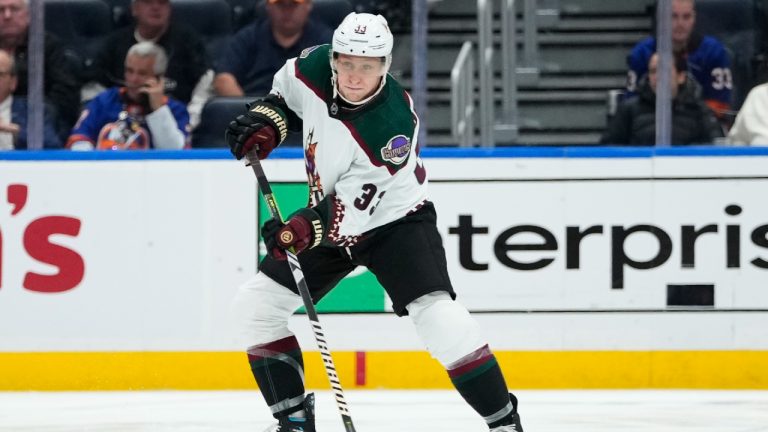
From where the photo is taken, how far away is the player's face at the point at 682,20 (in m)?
5.21

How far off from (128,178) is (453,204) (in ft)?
3.81

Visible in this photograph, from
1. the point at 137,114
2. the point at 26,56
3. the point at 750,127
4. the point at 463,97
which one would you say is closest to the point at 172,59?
the point at 137,114

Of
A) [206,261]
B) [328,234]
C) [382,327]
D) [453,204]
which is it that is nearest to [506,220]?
[453,204]

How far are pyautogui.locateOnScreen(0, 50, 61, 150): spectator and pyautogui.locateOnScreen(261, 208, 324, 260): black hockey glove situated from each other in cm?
206

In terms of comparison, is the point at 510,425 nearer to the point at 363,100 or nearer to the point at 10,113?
the point at 363,100

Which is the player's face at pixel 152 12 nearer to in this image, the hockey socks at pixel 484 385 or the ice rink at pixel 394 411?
the ice rink at pixel 394 411

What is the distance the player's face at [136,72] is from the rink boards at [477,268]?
27cm

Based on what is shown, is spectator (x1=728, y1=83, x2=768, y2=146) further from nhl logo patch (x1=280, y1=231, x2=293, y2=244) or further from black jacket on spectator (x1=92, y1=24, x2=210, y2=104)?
nhl logo patch (x1=280, y1=231, x2=293, y2=244)

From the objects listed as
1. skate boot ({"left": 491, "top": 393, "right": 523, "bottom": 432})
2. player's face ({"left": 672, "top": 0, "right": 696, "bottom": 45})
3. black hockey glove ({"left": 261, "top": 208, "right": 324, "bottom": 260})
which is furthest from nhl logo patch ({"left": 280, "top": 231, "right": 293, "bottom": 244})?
player's face ({"left": 672, "top": 0, "right": 696, "bottom": 45})

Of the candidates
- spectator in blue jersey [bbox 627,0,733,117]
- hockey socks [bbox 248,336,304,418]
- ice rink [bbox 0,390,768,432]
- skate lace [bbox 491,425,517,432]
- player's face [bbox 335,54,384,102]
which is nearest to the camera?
player's face [bbox 335,54,384,102]

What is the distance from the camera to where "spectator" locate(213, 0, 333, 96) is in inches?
207

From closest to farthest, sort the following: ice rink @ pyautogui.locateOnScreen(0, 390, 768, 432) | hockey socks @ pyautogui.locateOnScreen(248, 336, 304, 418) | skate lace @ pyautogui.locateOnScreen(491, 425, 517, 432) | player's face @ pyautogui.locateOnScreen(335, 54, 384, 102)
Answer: player's face @ pyautogui.locateOnScreen(335, 54, 384, 102) < skate lace @ pyautogui.locateOnScreen(491, 425, 517, 432) < hockey socks @ pyautogui.locateOnScreen(248, 336, 304, 418) < ice rink @ pyautogui.locateOnScreen(0, 390, 768, 432)

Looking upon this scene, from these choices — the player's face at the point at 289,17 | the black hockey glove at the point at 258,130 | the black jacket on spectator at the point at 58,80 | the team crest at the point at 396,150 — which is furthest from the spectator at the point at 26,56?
the team crest at the point at 396,150

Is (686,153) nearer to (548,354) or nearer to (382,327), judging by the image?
(548,354)
